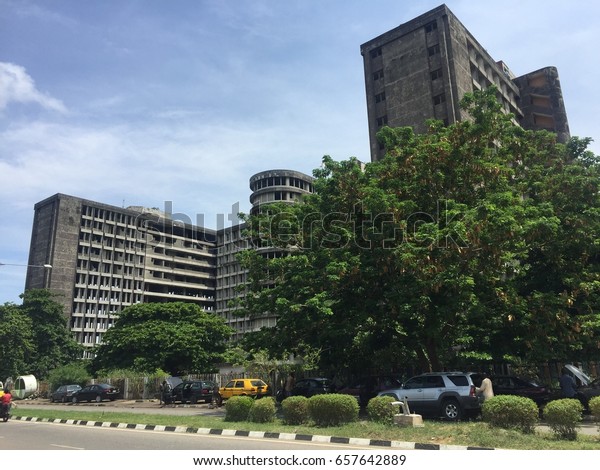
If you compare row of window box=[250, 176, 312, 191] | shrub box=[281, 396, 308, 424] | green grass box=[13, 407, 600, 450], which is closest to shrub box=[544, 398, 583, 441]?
green grass box=[13, 407, 600, 450]

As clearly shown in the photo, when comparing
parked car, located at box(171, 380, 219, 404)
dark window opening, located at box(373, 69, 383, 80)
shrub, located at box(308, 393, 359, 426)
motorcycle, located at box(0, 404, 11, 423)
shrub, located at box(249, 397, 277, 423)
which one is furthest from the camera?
dark window opening, located at box(373, 69, 383, 80)

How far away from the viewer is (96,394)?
37.2 meters

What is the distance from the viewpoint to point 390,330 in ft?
71.1

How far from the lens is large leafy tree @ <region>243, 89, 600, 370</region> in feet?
59.5

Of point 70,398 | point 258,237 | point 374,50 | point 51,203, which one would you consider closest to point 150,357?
point 70,398

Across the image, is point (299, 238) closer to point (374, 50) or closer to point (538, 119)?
point (374, 50)

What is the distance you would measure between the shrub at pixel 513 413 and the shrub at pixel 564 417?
0.83 meters

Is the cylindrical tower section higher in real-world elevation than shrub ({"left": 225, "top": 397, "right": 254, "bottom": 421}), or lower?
higher

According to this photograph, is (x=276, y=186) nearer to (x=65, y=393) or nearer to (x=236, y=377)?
(x=236, y=377)

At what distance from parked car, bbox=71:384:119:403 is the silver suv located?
27140 millimetres

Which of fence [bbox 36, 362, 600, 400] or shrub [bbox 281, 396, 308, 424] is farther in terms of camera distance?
fence [bbox 36, 362, 600, 400]

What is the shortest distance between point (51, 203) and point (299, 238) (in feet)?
264

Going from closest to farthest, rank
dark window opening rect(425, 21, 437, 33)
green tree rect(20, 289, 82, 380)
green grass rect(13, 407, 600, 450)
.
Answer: green grass rect(13, 407, 600, 450) → dark window opening rect(425, 21, 437, 33) → green tree rect(20, 289, 82, 380)

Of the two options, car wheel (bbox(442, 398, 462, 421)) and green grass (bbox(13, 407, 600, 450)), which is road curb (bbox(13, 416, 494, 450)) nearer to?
green grass (bbox(13, 407, 600, 450))
